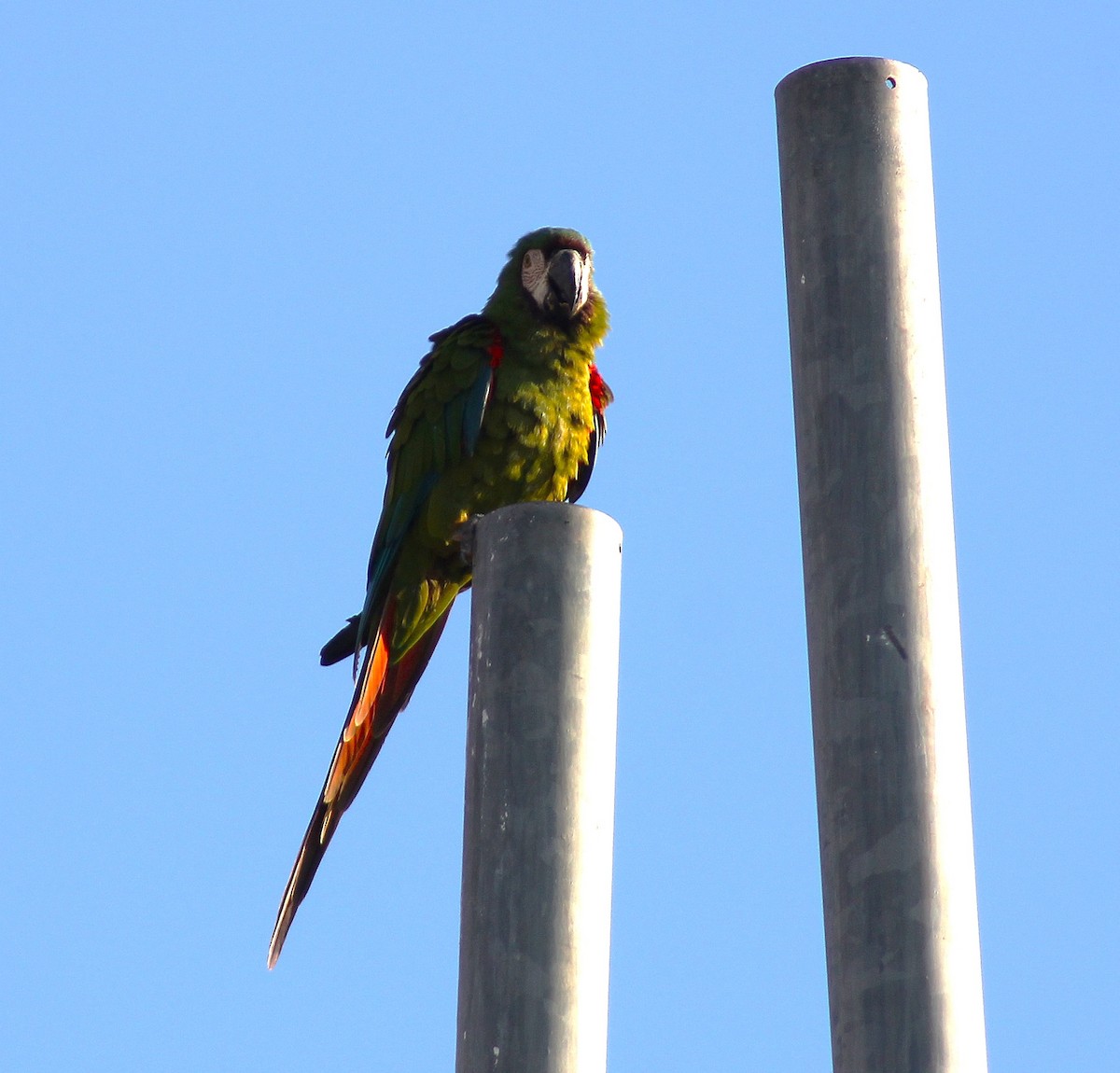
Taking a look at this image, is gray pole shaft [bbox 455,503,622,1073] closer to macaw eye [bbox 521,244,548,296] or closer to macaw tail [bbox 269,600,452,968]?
macaw tail [bbox 269,600,452,968]

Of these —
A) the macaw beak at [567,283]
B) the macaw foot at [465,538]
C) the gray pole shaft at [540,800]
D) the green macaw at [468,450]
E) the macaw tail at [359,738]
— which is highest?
the macaw beak at [567,283]

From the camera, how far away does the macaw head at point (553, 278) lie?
5.31 metres

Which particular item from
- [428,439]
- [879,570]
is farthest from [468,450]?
[879,570]

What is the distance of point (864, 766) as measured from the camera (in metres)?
2.08

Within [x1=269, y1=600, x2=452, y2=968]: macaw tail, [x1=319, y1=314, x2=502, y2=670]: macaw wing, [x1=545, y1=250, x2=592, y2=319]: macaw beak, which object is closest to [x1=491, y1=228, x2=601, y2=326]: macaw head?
[x1=545, y1=250, x2=592, y2=319]: macaw beak

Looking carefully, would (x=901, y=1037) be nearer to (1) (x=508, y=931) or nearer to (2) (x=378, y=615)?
(1) (x=508, y=931)

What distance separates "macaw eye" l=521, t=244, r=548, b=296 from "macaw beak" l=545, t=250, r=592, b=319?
0.04m

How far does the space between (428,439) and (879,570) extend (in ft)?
10.5

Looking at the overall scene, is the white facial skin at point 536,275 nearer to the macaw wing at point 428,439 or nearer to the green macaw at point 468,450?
the green macaw at point 468,450

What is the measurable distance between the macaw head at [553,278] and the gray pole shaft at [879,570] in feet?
8.88

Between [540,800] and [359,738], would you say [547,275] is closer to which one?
[359,738]

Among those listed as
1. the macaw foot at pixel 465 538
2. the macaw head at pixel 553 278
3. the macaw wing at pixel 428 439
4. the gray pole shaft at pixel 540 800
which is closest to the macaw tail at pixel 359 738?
the macaw wing at pixel 428 439

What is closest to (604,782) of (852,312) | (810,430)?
(810,430)

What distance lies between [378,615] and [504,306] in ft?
3.63
